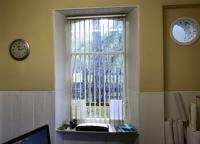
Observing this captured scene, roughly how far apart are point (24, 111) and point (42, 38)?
0.82 m

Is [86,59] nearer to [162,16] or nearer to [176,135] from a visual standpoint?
[162,16]

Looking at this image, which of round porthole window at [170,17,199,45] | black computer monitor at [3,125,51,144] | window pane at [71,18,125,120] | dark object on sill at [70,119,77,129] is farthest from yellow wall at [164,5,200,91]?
black computer monitor at [3,125,51,144]

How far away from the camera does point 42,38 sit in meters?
2.65

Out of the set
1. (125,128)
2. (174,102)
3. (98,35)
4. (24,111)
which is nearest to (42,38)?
(98,35)

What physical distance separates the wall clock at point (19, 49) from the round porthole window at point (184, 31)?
159 centimetres

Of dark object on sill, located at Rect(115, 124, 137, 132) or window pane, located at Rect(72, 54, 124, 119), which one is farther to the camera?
window pane, located at Rect(72, 54, 124, 119)

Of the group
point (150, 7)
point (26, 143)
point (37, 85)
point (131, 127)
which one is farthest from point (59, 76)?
point (26, 143)

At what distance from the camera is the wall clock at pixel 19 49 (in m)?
2.68

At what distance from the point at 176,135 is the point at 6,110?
1847 mm

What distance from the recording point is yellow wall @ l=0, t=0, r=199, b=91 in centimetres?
250

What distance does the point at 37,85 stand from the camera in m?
2.65

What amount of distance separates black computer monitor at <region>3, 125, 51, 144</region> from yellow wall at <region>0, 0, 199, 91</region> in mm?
1105

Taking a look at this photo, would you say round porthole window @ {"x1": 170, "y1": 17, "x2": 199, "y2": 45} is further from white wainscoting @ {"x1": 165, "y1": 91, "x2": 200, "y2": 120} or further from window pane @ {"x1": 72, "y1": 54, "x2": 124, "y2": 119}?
window pane @ {"x1": 72, "y1": 54, "x2": 124, "y2": 119}

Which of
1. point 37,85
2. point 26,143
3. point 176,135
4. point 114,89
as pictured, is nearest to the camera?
point 26,143
